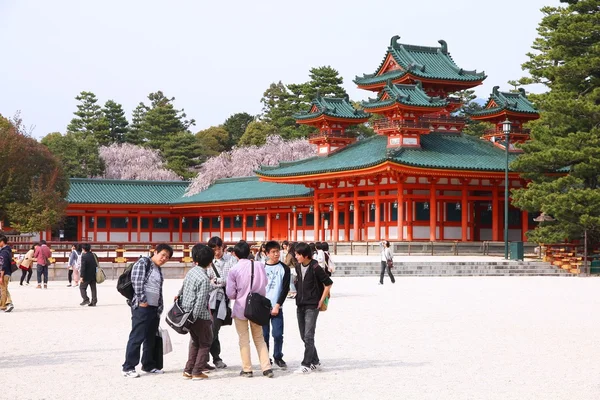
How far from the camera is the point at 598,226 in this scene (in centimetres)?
3694

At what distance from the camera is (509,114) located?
49469 millimetres

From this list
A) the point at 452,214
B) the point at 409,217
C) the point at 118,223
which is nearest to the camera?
the point at 409,217

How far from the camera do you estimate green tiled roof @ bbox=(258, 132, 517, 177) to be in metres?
45.0

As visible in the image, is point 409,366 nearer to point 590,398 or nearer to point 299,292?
point 299,292

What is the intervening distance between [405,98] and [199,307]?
122 ft

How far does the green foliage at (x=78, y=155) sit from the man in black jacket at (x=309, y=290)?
2612 inches

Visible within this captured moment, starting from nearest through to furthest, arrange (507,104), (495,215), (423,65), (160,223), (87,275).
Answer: (87,275)
(495,215)
(507,104)
(423,65)
(160,223)

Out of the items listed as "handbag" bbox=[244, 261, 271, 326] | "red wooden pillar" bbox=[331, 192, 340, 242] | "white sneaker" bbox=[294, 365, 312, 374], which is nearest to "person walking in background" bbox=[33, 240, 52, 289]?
"white sneaker" bbox=[294, 365, 312, 374]

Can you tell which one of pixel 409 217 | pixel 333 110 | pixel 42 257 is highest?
pixel 333 110

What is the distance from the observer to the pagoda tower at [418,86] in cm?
4778

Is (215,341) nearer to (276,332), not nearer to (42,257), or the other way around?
(276,332)

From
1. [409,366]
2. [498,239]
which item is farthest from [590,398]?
[498,239]

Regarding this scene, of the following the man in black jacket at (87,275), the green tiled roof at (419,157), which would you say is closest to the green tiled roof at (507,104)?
the green tiled roof at (419,157)

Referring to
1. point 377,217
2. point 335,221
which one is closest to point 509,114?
point 377,217
